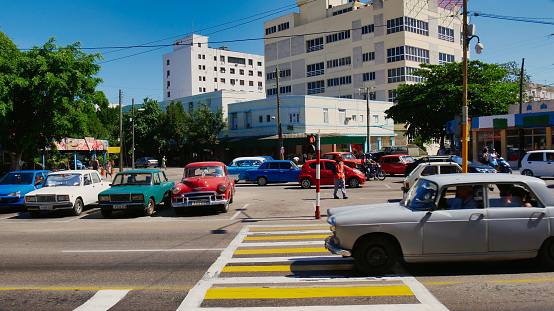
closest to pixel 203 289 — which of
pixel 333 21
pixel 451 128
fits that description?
pixel 451 128

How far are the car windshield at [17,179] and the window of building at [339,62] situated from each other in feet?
189

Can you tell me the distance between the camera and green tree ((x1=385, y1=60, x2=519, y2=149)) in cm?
4006

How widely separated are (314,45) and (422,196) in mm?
69584

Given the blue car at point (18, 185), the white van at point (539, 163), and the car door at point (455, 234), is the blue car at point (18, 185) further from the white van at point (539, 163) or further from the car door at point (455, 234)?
the white van at point (539, 163)

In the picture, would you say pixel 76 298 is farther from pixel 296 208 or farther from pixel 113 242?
pixel 296 208

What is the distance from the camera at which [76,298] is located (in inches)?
240

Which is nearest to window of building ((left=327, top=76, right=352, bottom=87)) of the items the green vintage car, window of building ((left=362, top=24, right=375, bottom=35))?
window of building ((left=362, top=24, right=375, bottom=35))

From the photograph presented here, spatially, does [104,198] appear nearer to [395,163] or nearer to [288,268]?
[288,268]

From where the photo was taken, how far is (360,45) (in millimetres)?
66938

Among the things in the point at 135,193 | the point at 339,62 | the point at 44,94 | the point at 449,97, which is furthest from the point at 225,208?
the point at 339,62

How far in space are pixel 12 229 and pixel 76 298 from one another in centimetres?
866

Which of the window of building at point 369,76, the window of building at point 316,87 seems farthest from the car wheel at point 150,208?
the window of building at point 316,87

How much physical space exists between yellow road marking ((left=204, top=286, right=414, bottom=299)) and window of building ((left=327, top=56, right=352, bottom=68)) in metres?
65.5

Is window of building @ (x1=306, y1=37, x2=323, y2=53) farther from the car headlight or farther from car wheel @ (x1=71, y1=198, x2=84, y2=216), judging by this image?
the car headlight
